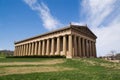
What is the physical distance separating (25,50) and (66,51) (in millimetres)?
32613

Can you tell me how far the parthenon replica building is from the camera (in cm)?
5181

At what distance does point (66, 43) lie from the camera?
54.9 meters

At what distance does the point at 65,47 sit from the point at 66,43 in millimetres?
3621

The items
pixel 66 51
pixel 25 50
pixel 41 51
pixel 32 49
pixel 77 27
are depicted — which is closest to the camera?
pixel 66 51

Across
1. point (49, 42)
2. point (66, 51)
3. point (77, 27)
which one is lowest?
point (66, 51)

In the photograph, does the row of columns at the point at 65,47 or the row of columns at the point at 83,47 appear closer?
the row of columns at the point at 65,47

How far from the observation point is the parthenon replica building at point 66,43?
51.8 metres

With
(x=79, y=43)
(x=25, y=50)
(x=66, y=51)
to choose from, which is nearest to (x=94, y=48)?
(x=79, y=43)

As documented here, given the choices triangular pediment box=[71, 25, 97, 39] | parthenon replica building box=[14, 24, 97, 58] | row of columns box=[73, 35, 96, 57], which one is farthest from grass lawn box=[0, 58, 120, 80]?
triangular pediment box=[71, 25, 97, 39]

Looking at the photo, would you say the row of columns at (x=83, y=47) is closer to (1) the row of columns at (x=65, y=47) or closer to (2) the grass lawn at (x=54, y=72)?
(1) the row of columns at (x=65, y=47)

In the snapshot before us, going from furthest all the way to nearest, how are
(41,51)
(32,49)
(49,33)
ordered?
(32,49)
(41,51)
(49,33)

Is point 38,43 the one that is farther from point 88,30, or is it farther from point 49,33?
point 88,30

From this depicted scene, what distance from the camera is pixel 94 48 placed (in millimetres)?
66125

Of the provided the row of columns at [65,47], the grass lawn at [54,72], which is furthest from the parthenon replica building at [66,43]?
the grass lawn at [54,72]
